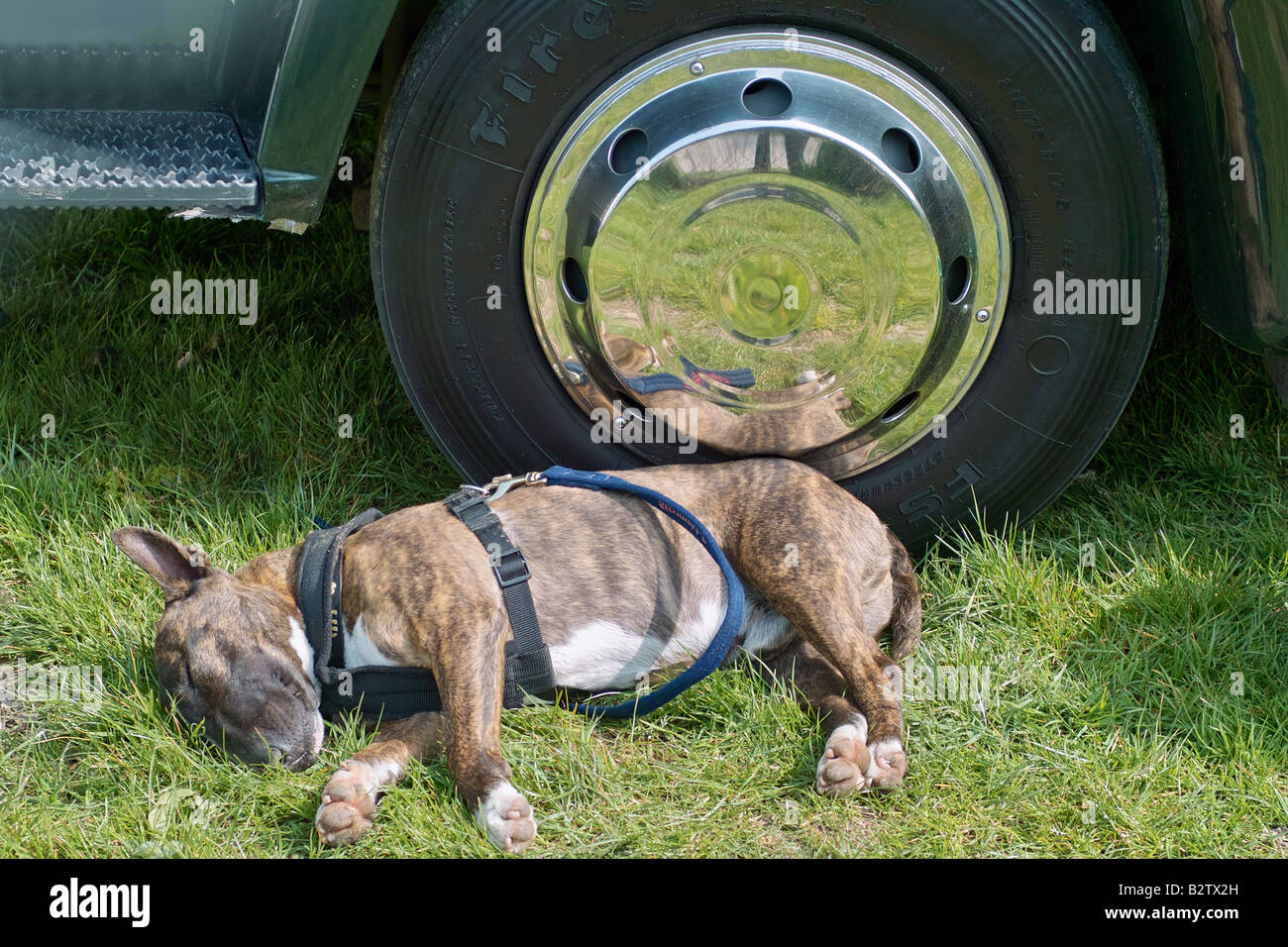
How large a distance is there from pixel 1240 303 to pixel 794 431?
46.7 inches

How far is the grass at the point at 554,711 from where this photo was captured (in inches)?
108

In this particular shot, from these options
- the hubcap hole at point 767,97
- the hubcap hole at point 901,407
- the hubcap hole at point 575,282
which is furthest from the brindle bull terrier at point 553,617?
the hubcap hole at point 767,97

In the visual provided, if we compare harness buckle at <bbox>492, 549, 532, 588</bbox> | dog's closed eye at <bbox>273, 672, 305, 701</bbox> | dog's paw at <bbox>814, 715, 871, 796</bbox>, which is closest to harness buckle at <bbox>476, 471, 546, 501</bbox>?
harness buckle at <bbox>492, 549, 532, 588</bbox>

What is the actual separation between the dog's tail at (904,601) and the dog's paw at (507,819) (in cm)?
116

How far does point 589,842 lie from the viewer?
2719mm

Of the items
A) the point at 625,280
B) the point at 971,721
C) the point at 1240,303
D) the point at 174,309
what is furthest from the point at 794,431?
the point at 174,309

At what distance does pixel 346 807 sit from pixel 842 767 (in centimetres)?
114

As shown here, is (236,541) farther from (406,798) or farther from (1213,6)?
(1213,6)

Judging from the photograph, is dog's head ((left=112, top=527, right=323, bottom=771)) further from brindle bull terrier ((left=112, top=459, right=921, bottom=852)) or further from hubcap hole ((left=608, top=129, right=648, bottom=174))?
hubcap hole ((left=608, top=129, right=648, bottom=174))

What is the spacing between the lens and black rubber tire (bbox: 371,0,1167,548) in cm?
300

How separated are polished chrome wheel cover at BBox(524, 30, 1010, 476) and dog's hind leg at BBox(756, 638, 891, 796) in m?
0.63

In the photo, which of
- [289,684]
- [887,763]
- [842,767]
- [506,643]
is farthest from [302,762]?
[887,763]

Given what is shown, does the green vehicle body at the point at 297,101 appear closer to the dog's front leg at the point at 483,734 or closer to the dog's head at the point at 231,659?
the dog's head at the point at 231,659

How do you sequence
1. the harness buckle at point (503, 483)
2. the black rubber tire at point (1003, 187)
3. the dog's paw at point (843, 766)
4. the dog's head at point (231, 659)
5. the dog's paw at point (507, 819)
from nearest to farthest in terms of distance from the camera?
the dog's paw at point (507, 819) → the dog's paw at point (843, 766) → the dog's head at point (231, 659) → the black rubber tire at point (1003, 187) → the harness buckle at point (503, 483)
